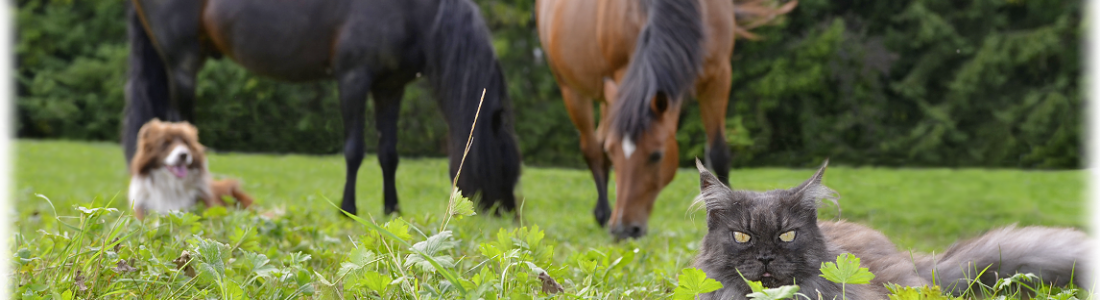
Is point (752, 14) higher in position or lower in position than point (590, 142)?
higher

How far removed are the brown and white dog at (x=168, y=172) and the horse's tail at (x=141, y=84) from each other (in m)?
1.14

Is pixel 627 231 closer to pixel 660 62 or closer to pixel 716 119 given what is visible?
pixel 660 62

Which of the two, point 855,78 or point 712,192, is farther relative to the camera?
point 855,78

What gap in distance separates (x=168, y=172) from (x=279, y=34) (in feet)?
3.25

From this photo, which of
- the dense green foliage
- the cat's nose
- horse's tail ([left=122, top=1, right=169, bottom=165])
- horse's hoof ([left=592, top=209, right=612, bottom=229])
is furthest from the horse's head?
the dense green foliage

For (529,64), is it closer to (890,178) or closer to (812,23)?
(812,23)

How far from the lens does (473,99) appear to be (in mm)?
3684

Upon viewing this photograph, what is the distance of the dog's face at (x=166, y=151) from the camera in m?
3.53

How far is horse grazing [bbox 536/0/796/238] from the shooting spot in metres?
3.21

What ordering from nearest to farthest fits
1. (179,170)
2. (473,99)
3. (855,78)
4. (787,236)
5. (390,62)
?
(787,236) → (179,170) → (473,99) → (390,62) → (855,78)

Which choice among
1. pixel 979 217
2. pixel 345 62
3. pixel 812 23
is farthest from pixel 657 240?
pixel 812 23

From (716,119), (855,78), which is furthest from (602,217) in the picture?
(855,78)

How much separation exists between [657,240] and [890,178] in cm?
320

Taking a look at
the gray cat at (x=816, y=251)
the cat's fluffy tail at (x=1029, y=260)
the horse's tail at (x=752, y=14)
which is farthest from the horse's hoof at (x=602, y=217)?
the cat's fluffy tail at (x=1029, y=260)
